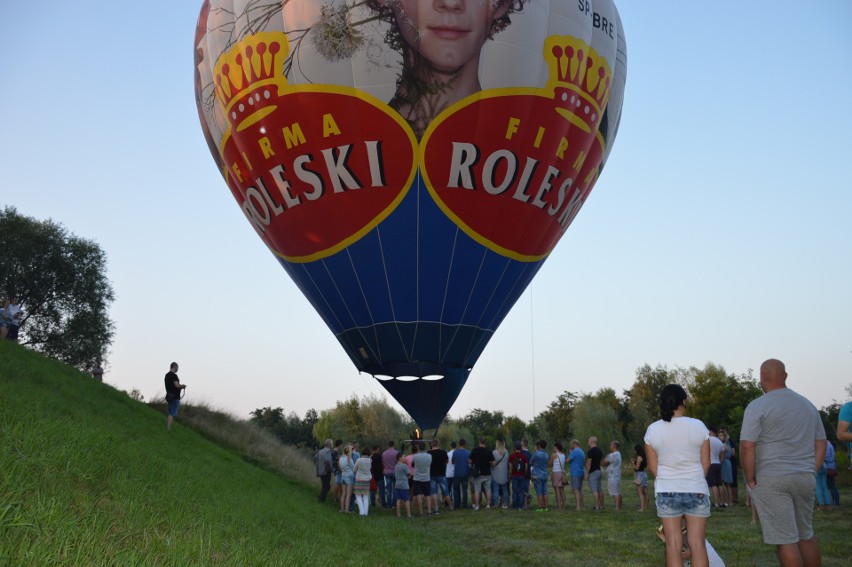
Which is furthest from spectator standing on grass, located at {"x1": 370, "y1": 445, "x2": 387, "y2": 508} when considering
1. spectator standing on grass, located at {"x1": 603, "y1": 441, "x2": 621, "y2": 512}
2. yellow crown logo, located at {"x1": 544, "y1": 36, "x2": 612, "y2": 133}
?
yellow crown logo, located at {"x1": 544, "y1": 36, "x2": 612, "y2": 133}

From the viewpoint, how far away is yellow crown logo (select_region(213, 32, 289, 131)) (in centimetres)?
1573

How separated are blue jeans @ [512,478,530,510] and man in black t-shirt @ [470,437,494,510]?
633 mm

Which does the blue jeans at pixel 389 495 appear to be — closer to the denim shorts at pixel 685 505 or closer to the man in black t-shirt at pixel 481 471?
the man in black t-shirt at pixel 481 471

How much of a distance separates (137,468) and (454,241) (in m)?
9.48

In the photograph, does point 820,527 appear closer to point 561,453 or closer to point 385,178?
point 561,453

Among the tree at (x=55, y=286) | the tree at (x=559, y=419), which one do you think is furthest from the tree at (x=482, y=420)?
the tree at (x=55, y=286)

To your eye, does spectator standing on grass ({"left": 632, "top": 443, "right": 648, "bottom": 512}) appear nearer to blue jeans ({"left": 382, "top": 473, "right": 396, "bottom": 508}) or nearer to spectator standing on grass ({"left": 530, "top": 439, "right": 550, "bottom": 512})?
spectator standing on grass ({"left": 530, "top": 439, "right": 550, "bottom": 512})

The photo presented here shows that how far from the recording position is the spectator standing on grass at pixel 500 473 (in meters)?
17.0

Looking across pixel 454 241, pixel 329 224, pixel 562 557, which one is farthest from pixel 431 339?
pixel 562 557

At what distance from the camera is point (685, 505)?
5.55m

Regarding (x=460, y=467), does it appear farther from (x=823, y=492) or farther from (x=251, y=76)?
(x=251, y=76)

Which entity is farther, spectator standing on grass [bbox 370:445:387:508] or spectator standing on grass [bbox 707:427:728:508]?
spectator standing on grass [bbox 370:445:387:508]

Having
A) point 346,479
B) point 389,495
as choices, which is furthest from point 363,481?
point 389,495

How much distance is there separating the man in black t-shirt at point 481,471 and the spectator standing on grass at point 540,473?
0.96m
